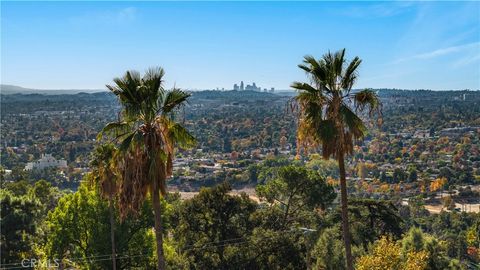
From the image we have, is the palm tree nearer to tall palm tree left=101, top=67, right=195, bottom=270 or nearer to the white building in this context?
tall palm tree left=101, top=67, right=195, bottom=270

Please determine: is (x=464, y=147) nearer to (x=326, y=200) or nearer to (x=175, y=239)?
(x=326, y=200)

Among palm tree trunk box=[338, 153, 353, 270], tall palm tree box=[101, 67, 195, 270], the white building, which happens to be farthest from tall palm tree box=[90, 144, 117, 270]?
the white building

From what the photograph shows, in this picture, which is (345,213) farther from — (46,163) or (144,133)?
(46,163)

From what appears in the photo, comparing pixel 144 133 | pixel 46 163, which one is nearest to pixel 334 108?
pixel 144 133

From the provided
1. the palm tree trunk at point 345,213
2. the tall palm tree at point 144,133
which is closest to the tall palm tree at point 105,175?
the tall palm tree at point 144,133

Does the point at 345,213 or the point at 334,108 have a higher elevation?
the point at 334,108

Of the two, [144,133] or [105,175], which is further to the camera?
[105,175]

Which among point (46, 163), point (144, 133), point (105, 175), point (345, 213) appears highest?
point (144, 133)
